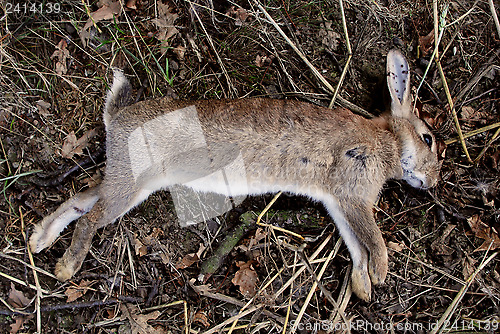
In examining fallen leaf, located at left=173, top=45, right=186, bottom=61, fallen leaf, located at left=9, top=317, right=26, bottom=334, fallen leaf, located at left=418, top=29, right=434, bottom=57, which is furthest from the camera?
fallen leaf, located at left=418, top=29, right=434, bottom=57

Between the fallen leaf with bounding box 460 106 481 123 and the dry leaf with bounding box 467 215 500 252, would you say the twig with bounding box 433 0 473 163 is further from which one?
the dry leaf with bounding box 467 215 500 252

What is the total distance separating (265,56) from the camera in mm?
4160

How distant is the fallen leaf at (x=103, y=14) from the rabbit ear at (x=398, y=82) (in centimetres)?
310

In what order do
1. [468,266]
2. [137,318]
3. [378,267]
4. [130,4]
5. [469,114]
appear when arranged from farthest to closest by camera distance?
[469,114] < [130,4] < [468,266] < [137,318] < [378,267]

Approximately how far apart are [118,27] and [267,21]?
1747 millimetres

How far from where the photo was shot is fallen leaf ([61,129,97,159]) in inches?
153

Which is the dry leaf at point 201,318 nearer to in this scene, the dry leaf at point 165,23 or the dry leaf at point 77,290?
the dry leaf at point 77,290

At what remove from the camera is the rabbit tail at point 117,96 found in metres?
3.66

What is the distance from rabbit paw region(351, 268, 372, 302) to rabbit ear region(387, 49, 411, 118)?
176 centimetres

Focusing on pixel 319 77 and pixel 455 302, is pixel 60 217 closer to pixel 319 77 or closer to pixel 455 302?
pixel 319 77

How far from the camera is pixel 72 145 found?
3.92 m

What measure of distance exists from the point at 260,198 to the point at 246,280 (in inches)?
36.0

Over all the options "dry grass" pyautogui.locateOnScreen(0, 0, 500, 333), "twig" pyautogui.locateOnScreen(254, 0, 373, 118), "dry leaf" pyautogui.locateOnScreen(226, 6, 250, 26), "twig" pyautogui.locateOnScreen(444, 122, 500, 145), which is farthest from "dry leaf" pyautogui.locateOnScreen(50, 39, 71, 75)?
"twig" pyautogui.locateOnScreen(444, 122, 500, 145)

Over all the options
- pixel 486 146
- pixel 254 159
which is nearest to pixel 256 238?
pixel 254 159
